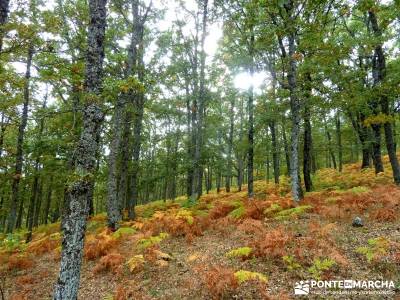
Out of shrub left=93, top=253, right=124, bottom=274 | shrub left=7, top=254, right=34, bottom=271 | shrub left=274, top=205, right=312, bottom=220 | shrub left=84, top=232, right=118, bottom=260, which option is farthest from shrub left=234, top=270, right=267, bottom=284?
shrub left=7, top=254, right=34, bottom=271

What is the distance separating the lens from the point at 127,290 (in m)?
7.54

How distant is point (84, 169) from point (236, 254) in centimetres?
463

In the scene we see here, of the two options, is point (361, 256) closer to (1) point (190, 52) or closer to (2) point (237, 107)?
(1) point (190, 52)

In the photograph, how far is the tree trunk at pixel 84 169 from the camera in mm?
5746

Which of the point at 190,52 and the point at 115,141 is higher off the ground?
the point at 190,52

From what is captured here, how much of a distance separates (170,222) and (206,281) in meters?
5.49

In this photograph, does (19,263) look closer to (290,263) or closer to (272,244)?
(272,244)

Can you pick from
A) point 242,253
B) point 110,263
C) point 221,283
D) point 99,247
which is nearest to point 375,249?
point 242,253

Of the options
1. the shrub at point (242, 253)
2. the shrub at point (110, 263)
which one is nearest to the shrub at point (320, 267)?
the shrub at point (242, 253)

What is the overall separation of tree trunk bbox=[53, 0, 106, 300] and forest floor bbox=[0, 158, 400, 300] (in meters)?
1.94

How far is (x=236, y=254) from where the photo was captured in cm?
811

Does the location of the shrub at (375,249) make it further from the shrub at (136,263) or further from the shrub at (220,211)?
the shrub at (220,211)

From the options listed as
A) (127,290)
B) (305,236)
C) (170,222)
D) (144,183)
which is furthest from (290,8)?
(144,183)

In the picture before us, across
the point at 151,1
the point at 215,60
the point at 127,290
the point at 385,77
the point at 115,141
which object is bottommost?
the point at 127,290
